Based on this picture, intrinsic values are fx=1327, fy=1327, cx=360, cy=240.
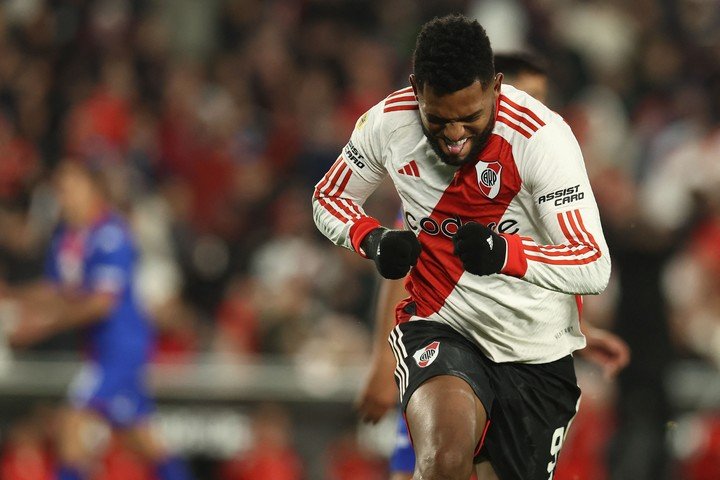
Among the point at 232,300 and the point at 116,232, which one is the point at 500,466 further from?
the point at 232,300

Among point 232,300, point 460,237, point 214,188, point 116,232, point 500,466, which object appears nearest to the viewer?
point 460,237

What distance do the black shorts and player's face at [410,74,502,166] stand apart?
66 cm

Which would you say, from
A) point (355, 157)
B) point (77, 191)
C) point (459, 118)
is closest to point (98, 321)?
point (77, 191)

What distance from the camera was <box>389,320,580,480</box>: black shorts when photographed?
172 inches

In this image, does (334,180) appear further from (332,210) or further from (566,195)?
(566,195)

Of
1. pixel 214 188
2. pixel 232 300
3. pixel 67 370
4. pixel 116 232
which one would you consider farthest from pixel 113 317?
pixel 214 188

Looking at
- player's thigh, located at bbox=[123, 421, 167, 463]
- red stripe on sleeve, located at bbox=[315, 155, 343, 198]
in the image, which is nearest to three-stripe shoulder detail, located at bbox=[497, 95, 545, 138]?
red stripe on sleeve, located at bbox=[315, 155, 343, 198]

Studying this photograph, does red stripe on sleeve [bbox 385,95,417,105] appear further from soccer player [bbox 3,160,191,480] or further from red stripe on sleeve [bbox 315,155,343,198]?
soccer player [bbox 3,160,191,480]

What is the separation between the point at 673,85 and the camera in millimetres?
12656

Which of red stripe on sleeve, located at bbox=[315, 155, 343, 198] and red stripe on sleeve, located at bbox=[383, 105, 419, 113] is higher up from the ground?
red stripe on sleeve, located at bbox=[383, 105, 419, 113]

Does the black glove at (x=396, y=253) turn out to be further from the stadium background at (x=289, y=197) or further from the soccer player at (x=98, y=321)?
the stadium background at (x=289, y=197)

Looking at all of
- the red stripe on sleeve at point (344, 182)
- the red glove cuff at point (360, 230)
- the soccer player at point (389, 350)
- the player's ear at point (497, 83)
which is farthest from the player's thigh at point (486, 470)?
the player's ear at point (497, 83)

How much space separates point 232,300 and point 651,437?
356cm

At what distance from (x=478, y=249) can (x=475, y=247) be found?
0.01m
